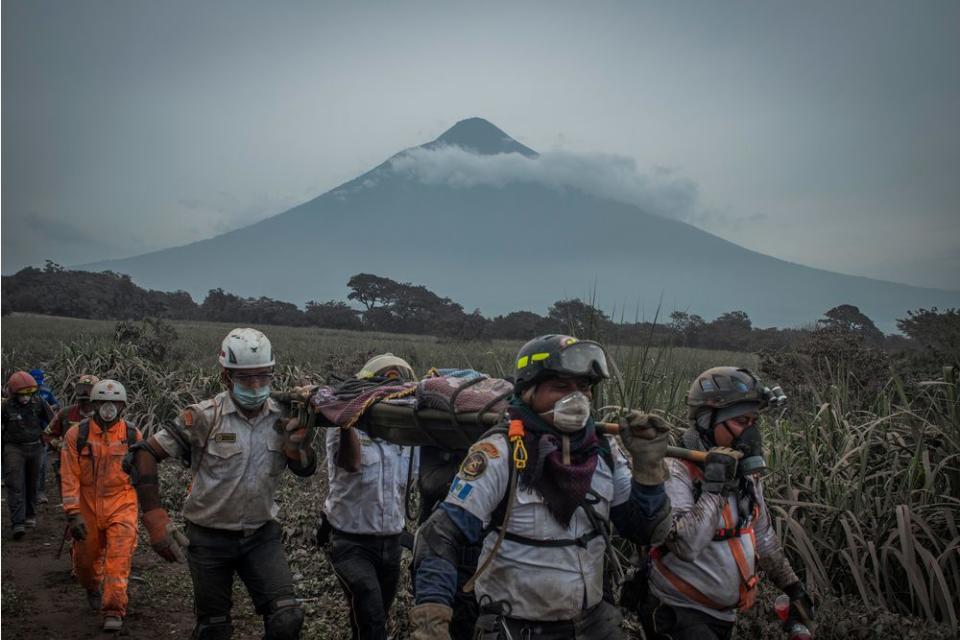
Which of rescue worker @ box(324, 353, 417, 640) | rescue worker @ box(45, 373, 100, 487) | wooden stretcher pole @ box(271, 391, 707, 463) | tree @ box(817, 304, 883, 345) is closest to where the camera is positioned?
wooden stretcher pole @ box(271, 391, 707, 463)

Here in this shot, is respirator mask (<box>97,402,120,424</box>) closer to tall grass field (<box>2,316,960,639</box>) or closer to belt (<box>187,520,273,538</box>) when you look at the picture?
tall grass field (<box>2,316,960,639</box>)

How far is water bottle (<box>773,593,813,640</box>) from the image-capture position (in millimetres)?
4262

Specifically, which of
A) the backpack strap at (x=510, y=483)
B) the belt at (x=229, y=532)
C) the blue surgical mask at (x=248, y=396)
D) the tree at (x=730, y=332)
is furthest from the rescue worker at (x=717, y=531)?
the tree at (x=730, y=332)

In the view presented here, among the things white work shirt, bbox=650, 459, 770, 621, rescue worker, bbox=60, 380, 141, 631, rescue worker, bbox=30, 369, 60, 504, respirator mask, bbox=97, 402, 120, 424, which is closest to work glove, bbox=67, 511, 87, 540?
rescue worker, bbox=60, 380, 141, 631

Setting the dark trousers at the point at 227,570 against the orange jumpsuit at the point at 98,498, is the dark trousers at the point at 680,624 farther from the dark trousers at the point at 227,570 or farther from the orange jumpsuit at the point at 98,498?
the orange jumpsuit at the point at 98,498

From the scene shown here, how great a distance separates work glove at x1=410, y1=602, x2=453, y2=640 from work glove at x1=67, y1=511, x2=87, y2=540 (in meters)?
6.10

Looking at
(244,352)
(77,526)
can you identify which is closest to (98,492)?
(77,526)

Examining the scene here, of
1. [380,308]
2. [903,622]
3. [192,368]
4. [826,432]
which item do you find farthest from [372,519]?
[380,308]

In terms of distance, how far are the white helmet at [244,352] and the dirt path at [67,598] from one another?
3445 mm

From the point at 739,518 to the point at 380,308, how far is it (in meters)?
51.5

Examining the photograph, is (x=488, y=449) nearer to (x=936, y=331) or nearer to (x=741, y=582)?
(x=741, y=582)

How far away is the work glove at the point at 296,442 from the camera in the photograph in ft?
18.0

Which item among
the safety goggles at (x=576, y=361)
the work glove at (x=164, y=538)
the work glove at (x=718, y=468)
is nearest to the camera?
the safety goggles at (x=576, y=361)

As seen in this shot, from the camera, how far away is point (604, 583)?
3955 mm
